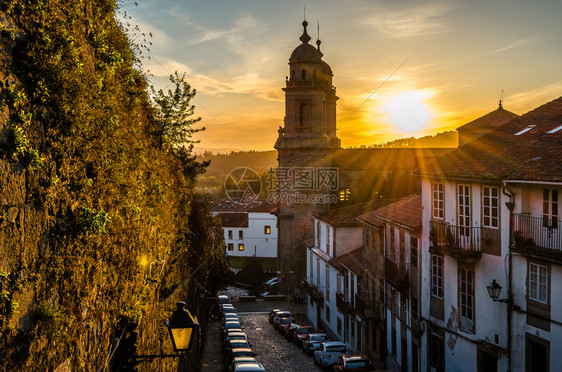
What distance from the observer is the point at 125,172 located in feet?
24.6

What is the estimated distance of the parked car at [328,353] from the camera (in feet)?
88.6

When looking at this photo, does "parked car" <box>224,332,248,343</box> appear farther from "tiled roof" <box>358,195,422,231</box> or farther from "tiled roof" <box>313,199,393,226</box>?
"tiled roof" <box>358,195,422,231</box>

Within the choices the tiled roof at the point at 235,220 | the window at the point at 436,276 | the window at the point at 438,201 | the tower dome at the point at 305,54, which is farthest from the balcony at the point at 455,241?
the tiled roof at the point at 235,220

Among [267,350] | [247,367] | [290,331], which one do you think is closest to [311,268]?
[290,331]

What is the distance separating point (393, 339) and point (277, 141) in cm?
3409

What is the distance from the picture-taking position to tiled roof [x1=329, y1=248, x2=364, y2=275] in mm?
30484

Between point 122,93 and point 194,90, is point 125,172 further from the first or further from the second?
point 194,90

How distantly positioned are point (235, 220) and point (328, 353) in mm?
62701

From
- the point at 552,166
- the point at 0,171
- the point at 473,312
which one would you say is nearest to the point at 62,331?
the point at 0,171

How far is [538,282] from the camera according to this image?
50.8ft

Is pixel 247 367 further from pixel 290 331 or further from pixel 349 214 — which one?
pixel 349 214

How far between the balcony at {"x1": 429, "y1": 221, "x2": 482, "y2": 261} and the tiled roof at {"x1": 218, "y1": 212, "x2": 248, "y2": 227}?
67.6 metres

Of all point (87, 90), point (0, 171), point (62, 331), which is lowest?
point (62, 331)

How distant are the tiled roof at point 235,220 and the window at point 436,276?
218ft
